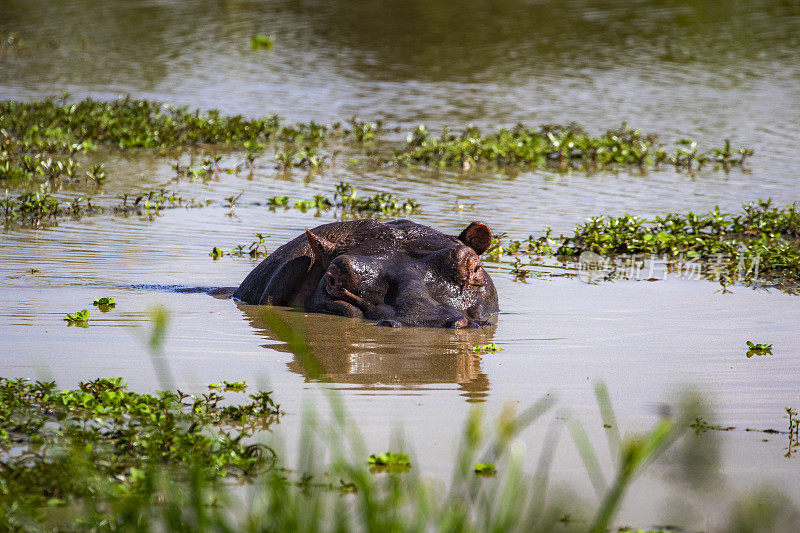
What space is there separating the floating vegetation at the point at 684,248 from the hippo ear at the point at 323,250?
1920 millimetres

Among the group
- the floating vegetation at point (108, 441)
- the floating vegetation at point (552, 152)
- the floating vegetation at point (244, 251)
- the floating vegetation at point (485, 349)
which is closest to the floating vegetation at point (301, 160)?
the floating vegetation at point (552, 152)

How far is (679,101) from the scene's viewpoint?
21.2 meters

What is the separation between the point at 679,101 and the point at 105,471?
18791mm

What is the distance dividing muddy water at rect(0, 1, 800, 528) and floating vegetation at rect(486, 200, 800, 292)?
530mm

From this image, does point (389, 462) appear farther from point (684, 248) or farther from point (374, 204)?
point (374, 204)

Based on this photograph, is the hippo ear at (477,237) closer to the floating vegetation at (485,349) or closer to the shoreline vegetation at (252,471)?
the floating vegetation at (485,349)

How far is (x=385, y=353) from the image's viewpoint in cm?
618

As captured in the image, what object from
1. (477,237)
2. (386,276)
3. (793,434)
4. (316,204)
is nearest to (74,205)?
(316,204)

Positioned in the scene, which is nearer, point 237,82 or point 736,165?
point 736,165

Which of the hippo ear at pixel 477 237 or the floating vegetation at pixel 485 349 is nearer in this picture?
the floating vegetation at pixel 485 349

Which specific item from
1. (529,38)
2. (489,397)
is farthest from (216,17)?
(489,397)

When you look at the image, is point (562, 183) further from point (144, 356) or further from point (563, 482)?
point (563, 482)

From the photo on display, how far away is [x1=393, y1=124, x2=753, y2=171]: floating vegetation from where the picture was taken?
15117 millimetres

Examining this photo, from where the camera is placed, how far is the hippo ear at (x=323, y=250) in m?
7.43
